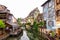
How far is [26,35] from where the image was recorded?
2111 millimetres

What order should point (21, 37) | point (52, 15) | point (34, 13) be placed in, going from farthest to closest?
point (21, 37), point (34, 13), point (52, 15)

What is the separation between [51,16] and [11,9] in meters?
0.52

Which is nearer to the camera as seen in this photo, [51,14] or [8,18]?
[51,14]

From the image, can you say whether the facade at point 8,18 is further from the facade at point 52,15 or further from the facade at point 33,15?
the facade at point 52,15

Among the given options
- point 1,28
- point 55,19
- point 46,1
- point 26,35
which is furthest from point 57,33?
point 1,28

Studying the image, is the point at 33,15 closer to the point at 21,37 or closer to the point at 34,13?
the point at 34,13

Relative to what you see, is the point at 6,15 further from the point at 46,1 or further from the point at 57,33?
the point at 57,33

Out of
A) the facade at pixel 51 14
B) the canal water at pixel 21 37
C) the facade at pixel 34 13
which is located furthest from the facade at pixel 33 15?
the canal water at pixel 21 37

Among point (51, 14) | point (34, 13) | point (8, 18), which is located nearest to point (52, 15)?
point (51, 14)

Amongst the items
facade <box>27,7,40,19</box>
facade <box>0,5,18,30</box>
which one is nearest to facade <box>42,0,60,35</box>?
facade <box>27,7,40,19</box>

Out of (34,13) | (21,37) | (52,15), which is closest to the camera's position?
(52,15)

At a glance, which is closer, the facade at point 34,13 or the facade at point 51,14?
the facade at point 51,14

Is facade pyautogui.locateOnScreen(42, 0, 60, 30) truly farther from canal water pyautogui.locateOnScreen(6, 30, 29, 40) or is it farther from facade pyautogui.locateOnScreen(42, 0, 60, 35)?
canal water pyautogui.locateOnScreen(6, 30, 29, 40)

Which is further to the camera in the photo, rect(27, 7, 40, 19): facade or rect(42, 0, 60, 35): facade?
rect(27, 7, 40, 19): facade
